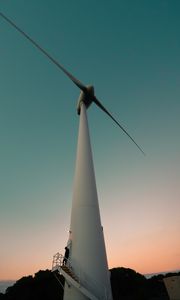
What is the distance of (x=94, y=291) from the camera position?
18469 millimetres

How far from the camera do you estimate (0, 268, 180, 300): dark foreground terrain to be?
7038cm

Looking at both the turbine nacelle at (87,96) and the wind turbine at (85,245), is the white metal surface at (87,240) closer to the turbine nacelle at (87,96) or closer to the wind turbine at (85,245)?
the wind turbine at (85,245)

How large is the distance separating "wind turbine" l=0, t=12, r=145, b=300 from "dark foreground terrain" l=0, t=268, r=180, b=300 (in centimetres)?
5393

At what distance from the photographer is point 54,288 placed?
234 feet

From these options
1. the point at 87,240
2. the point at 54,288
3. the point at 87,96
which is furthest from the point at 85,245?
the point at 54,288

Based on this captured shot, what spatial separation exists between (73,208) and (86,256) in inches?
188

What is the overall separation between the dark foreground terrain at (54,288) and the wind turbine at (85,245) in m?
53.9

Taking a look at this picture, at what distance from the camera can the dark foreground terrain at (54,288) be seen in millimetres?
70375

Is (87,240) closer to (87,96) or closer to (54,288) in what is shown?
(87,96)

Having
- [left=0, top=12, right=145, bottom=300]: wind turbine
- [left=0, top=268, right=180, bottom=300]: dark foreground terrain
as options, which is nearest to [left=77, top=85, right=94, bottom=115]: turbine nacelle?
[left=0, top=12, right=145, bottom=300]: wind turbine

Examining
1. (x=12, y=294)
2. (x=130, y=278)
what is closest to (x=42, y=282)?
(x=12, y=294)

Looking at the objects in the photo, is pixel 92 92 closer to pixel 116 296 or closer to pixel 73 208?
pixel 73 208

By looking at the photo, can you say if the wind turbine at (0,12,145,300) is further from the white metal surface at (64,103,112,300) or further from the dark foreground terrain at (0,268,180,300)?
the dark foreground terrain at (0,268,180,300)

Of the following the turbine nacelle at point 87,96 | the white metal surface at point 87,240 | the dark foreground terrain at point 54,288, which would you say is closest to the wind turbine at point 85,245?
the white metal surface at point 87,240
